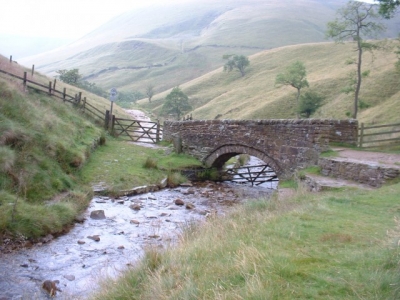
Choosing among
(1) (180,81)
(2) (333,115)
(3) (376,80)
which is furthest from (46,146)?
(1) (180,81)

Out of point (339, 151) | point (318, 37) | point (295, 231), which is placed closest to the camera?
point (295, 231)

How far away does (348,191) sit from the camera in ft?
32.6

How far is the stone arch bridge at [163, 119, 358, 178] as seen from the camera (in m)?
14.7

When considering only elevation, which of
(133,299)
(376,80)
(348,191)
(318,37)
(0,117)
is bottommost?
(133,299)

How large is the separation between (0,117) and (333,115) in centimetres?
3430

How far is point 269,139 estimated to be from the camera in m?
16.4

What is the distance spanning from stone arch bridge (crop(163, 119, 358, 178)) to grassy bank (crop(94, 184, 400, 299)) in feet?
25.8

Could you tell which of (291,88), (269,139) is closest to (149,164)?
(269,139)

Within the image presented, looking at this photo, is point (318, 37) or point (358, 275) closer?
point (358, 275)

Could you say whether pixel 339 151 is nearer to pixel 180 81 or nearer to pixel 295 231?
pixel 295 231

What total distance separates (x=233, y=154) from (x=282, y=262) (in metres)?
14.9

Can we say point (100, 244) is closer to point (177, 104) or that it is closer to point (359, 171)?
point (359, 171)

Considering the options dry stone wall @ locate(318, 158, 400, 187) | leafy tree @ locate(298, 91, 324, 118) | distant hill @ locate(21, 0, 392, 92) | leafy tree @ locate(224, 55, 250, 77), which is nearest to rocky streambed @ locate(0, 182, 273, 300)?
dry stone wall @ locate(318, 158, 400, 187)

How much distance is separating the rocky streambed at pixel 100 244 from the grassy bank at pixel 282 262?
0.97 meters
